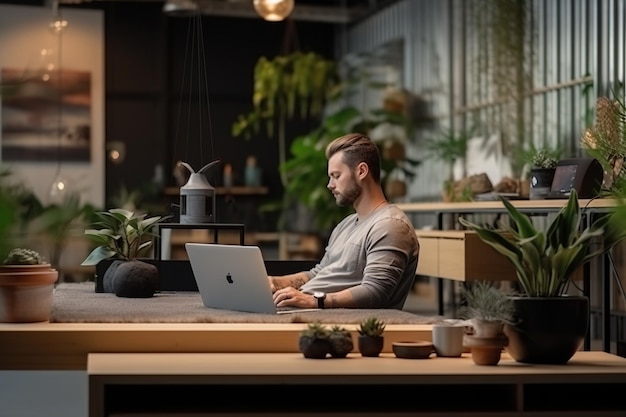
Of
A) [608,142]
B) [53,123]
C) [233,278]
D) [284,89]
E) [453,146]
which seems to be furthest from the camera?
[284,89]

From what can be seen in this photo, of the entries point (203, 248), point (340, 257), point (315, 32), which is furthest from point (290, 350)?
point (315, 32)

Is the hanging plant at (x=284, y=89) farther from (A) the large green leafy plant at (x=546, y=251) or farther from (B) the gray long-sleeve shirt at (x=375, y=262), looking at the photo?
(A) the large green leafy plant at (x=546, y=251)

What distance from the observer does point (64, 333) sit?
3412 millimetres

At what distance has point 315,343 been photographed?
3291 millimetres

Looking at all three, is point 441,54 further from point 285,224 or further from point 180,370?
point 180,370

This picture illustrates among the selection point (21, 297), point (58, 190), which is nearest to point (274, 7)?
point (58, 190)

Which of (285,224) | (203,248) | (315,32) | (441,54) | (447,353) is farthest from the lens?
(315,32)

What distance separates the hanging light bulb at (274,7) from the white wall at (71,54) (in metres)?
2.72

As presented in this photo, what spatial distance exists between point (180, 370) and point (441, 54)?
356 inches

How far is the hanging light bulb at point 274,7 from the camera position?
9.14m

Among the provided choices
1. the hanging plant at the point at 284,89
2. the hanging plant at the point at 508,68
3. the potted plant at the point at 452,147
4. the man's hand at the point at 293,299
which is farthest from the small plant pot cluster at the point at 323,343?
the hanging plant at the point at 284,89

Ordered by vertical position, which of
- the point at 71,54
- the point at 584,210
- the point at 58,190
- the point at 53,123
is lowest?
the point at 584,210

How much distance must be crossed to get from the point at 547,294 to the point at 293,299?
0.99m

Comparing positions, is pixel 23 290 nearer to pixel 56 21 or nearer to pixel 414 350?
pixel 414 350
